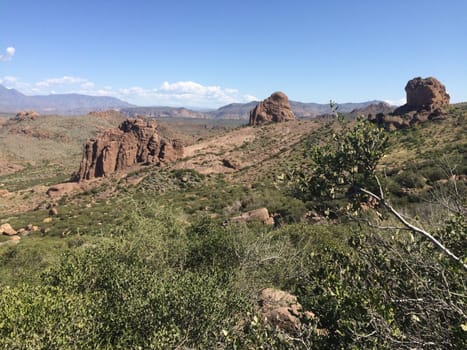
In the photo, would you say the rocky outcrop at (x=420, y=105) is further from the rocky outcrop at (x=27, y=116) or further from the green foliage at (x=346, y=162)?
the rocky outcrop at (x=27, y=116)

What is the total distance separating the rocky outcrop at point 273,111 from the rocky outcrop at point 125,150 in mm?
33012

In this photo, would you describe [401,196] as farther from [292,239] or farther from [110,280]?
[110,280]

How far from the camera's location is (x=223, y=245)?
16.8 metres

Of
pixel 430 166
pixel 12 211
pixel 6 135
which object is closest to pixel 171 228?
pixel 430 166

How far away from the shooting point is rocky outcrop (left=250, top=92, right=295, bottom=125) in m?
91.9

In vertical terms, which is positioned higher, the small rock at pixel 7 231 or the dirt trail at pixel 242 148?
the dirt trail at pixel 242 148

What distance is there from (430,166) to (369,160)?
36.1 m

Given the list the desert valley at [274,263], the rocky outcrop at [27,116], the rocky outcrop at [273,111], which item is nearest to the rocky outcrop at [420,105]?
the desert valley at [274,263]

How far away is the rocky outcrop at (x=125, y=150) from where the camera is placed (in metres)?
64.0

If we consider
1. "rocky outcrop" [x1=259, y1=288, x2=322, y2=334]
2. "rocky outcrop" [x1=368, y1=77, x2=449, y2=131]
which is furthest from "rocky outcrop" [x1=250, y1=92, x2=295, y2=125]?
"rocky outcrop" [x1=259, y1=288, x2=322, y2=334]

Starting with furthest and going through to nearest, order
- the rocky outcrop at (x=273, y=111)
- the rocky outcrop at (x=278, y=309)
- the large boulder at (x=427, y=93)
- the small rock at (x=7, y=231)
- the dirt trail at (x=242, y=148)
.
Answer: the rocky outcrop at (x=273, y=111), the large boulder at (x=427, y=93), the dirt trail at (x=242, y=148), the small rock at (x=7, y=231), the rocky outcrop at (x=278, y=309)

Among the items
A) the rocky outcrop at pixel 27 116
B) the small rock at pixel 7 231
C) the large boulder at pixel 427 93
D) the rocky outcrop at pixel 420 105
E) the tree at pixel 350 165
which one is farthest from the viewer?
the rocky outcrop at pixel 27 116

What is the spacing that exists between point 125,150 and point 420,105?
6814 centimetres

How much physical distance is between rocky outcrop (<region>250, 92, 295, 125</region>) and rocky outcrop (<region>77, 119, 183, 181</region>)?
3301cm
